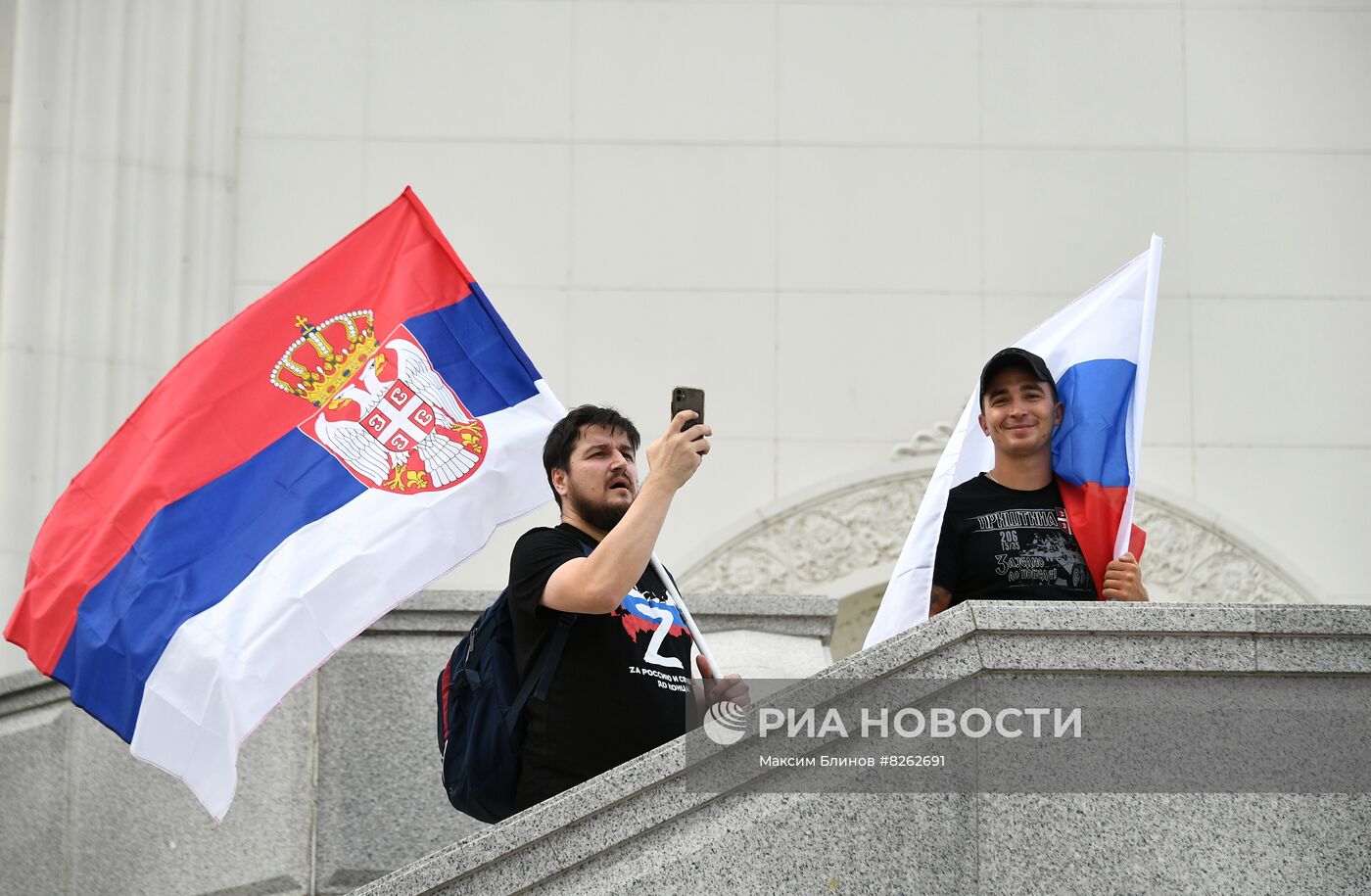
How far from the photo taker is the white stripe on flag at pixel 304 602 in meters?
4.62

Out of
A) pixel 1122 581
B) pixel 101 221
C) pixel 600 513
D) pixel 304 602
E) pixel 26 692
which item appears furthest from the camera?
pixel 101 221

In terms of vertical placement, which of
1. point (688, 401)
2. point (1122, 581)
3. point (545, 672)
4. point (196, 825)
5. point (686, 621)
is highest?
point (688, 401)

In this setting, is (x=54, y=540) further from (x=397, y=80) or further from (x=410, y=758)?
(x=397, y=80)

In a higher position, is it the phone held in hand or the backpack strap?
the phone held in hand

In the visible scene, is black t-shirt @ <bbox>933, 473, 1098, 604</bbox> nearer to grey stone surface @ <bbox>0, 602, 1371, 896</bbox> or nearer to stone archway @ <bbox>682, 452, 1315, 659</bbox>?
grey stone surface @ <bbox>0, 602, 1371, 896</bbox>

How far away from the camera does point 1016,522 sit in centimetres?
469

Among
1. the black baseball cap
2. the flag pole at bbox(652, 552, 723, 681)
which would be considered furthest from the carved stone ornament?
the flag pole at bbox(652, 552, 723, 681)

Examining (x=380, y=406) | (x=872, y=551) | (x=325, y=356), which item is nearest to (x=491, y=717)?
(x=380, y=406)

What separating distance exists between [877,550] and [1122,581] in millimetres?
4822

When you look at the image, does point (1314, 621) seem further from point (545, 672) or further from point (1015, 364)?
point (545, 672)

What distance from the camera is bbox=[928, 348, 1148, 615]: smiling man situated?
4.59m

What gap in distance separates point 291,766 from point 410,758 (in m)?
0.42

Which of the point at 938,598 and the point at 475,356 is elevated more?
the point at 475,356

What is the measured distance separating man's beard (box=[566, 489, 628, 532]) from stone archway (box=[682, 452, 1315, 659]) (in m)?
5.04
